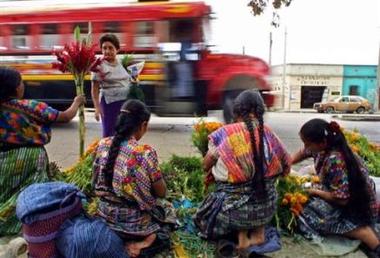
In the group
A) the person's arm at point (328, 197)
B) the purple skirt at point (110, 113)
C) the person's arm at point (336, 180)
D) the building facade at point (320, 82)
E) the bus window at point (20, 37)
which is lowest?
the building facade at point (320, 82)

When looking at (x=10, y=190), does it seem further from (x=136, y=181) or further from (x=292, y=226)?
(x=292, y=226)

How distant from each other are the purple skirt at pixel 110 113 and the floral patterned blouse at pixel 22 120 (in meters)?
1.35

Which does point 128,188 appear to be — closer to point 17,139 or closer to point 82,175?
point 17,139

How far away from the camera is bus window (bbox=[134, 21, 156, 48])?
9.55 metres

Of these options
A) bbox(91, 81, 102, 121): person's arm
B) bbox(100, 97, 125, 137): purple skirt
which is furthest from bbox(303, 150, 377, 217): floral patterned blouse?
bbox(91, 81, 102, 121): person's arm

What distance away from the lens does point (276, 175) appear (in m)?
3.07

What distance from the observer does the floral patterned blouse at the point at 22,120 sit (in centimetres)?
324

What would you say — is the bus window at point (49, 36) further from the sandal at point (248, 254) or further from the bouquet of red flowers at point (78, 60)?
the sandal at point (248, 254)

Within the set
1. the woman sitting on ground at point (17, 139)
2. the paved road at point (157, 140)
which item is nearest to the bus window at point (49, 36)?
the paved road at point (157, 140)

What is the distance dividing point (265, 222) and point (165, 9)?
23.9ft

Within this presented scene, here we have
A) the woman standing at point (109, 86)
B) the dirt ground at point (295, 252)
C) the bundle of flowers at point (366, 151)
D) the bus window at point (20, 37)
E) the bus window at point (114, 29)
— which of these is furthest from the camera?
the bus window at point (20, 37)

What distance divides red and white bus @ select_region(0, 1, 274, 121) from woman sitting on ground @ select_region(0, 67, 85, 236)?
6.19 meters

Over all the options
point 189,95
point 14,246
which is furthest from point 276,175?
point 189,95

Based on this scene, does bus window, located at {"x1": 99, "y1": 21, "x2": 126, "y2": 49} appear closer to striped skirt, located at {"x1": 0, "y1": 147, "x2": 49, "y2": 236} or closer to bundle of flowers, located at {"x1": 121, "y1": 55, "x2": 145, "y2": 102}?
bundle of flowers, located at {"x1": 121, "y1": 55, "x2": 145, "y2": 102}
